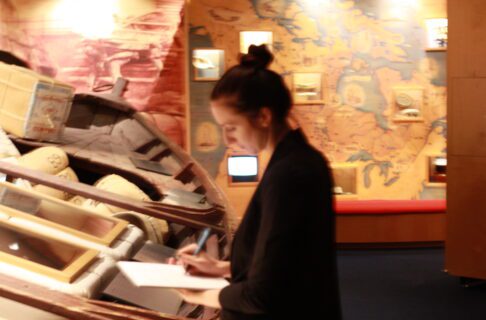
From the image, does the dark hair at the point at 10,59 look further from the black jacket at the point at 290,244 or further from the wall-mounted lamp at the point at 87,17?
the black jacket at the point at 290,244

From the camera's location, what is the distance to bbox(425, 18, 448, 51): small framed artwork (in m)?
7.43

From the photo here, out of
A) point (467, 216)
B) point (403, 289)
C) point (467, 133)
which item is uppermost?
point (467, 133)

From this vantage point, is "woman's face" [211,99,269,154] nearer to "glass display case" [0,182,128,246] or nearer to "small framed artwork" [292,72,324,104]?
"glass display case" [0,182,128,246]

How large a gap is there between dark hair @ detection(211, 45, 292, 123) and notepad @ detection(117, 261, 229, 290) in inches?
17.6

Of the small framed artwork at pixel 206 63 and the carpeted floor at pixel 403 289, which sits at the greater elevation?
the small framed artwork at pixel 206 63

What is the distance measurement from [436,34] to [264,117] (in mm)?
6200

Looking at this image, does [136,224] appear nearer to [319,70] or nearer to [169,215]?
[169,215]

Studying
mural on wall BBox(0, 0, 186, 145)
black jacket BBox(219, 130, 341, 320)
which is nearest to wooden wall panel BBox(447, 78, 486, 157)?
mural on wall BBox(0, 0, 186, 145)

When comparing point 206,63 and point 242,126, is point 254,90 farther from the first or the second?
point 206,63

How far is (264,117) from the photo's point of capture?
169 cm

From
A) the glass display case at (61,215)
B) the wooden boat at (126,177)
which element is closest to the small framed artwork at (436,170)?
the wooden boat at (126,177)

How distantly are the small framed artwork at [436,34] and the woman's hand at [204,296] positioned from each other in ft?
20.3

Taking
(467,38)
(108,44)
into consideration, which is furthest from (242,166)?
(467,38)

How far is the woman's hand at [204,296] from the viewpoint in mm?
1714
